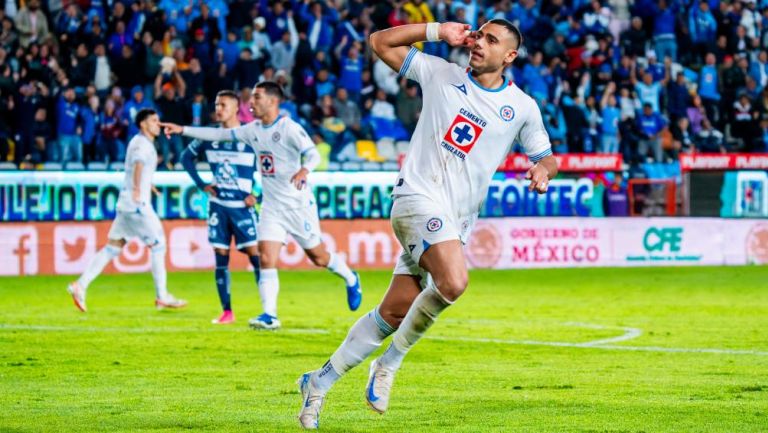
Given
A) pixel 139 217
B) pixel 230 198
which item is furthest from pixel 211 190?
pixel 139 217

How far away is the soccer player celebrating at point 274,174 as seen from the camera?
13.8 metres

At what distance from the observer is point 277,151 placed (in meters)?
14.0

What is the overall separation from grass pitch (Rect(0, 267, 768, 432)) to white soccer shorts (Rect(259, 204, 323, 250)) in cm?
96

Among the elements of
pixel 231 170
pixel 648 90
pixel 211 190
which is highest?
pixel 648 90

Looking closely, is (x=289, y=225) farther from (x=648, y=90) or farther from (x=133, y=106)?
(x=648, y=90)

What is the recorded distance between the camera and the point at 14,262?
21.7 m

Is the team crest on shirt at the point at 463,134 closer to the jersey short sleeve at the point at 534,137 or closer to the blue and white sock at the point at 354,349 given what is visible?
the jersey short sleeve at the point at 534,137

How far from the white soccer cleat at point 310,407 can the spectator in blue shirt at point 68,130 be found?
55.8 ft

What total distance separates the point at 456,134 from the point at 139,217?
924cm

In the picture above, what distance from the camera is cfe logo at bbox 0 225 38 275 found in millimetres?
21516

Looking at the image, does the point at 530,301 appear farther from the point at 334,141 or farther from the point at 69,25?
the point at 69,25

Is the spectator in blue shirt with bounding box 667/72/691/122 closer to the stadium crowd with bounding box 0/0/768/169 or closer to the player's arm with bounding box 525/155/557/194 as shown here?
the stadium crowd with bounding box 0/0/768/169

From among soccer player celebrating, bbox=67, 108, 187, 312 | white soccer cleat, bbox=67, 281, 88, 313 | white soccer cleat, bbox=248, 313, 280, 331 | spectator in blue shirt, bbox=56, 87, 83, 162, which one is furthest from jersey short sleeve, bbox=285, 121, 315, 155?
spectator in blue shirt, bbox=56, 87, 83, 162

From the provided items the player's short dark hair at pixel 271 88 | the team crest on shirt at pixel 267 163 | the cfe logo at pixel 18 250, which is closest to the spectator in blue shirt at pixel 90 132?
the cfe logo at pixel 18 250
